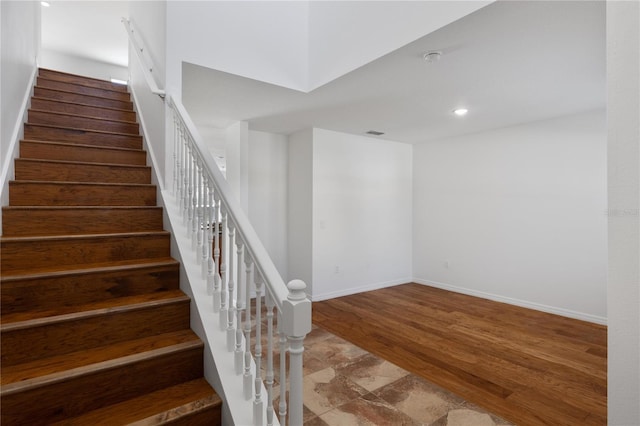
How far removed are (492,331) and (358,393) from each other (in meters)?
1.97

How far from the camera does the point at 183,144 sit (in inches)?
89.7

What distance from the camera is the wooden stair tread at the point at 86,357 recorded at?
52.9 inches

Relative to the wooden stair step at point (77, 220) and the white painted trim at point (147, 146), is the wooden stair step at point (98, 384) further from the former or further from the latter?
the white painted trim at point (147, 146)

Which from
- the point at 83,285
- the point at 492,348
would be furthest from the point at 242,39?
the point at 492,348

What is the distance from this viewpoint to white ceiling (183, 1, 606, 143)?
196 cm

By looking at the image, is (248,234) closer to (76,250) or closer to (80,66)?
(76,250)

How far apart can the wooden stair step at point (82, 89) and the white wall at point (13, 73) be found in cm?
20

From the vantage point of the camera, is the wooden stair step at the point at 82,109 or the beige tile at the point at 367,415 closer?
the beige tile at the point at 367,415

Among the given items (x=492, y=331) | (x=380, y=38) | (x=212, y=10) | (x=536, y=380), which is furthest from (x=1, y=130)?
(x=492, y=331)

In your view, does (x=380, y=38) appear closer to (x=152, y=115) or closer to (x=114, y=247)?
(x=152, y=115)

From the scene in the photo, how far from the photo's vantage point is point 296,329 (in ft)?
3.72

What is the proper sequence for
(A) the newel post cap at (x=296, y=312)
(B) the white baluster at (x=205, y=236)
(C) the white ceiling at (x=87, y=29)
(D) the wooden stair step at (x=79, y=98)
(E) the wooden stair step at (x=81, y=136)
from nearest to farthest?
(A) the newel post cap at (x=296, y=312) < (B) the white baluster at (x=205, y=236) < (E) the wooden stair step at (x=81, y=136) < (D) the wooden stair step at (x=79, y=98) < (C) the white ceiling at (x=87, y=29)

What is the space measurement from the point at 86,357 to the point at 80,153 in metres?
1.85

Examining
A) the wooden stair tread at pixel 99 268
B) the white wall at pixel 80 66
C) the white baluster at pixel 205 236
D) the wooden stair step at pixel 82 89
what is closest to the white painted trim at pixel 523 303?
the white baluster at pixel 205 236
